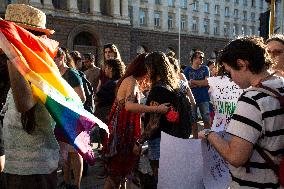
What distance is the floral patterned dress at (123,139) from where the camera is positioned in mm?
4281

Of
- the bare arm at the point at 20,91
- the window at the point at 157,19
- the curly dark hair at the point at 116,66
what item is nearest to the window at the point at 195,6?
the window at the point at 157,19

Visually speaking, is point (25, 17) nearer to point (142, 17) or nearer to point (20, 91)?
point (20, 91)

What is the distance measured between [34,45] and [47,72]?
6.9 inches

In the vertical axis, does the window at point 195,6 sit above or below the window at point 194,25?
above

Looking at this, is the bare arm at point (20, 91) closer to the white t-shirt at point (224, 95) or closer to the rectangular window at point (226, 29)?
the white t-shirt at point (224, 95)

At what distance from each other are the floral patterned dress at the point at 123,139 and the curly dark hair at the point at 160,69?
1.88ft

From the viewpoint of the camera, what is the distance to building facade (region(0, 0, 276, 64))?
112 feet

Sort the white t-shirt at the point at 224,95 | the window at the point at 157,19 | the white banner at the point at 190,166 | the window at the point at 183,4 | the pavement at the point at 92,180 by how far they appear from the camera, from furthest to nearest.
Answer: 1. the window at the point at 183,4
2. the window at the point at 157,19
3. the pavement at the point at 92,180
4. the white t-shirt at the point at 224,95
5. the white banner at the point at 190,166

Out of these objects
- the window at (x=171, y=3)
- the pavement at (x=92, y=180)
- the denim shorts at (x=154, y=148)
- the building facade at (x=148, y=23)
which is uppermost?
the window at (x=171, y=3)

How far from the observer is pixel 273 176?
2188 mm

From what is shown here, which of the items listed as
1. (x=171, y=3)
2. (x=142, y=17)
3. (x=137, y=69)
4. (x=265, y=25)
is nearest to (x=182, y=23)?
(x=171, y=3)

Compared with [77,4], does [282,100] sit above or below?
below

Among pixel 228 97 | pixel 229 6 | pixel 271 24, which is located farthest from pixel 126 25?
pixel 228 97

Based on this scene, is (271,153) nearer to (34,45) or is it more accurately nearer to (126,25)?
(34,45)
